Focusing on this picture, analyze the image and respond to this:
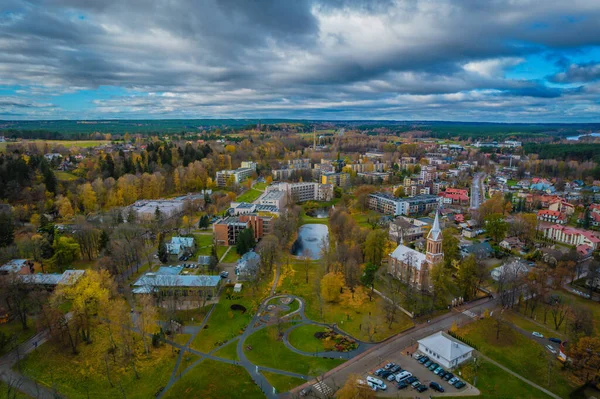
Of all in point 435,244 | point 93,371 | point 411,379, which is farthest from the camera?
point 435,244

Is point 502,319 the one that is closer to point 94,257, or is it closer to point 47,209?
point 94,257

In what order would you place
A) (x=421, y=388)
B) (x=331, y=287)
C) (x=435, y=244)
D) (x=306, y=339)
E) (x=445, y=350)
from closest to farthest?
(x=421, y=388) → (x=445, y=350) → (x=306, y=339) → (x=331, y=287) → (x=435, y=244)

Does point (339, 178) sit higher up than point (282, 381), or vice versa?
point (339, 178)

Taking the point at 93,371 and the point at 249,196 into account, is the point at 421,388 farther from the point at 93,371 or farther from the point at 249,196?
the point at 249,196

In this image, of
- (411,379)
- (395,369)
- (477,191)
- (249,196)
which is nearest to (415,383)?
(411,379)

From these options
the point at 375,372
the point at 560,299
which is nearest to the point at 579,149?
the point at 560,299

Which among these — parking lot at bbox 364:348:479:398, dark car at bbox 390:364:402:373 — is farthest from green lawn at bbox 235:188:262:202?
dark car at bbox 390:364:402:373
